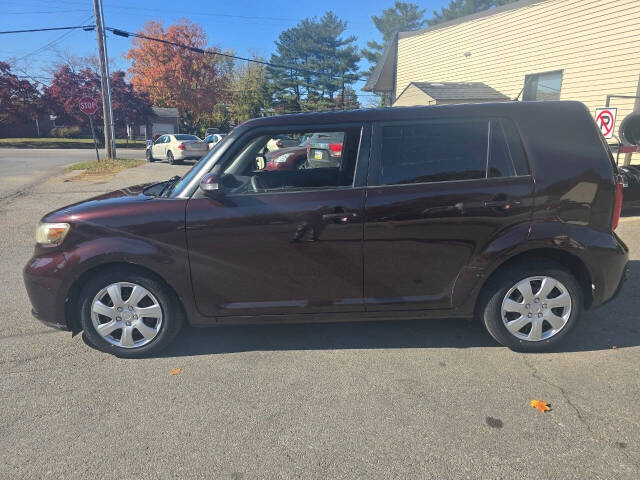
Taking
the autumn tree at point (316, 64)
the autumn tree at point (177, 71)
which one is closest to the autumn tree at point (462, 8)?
the autumn tree at point (316, 64)

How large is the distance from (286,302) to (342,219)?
759 millimetres

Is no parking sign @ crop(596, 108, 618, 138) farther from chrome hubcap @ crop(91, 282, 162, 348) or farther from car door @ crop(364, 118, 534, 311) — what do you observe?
chrome hubcap @ crop(91, 282, 162, 348)

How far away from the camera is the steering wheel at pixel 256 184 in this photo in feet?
11.0

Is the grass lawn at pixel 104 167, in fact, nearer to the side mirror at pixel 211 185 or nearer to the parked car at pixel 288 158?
the parked car at pixel 288 158

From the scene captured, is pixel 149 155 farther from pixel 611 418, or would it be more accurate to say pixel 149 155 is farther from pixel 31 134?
pixel 31 134

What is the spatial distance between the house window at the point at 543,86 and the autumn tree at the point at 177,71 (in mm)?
43925

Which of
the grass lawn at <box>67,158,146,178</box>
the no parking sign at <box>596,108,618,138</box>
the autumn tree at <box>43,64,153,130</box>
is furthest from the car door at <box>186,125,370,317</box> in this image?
the autumn tree at <box>43,64,153,130</box>

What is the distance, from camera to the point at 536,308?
3391mm

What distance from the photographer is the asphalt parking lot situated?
236 centimetres

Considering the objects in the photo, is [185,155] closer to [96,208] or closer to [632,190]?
[632,190]

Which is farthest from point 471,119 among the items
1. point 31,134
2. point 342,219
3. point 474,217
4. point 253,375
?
point 31,134

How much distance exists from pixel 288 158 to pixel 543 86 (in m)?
12.9

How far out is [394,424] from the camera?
2.66m

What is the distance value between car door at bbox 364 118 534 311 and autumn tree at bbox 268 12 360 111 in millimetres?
47418
